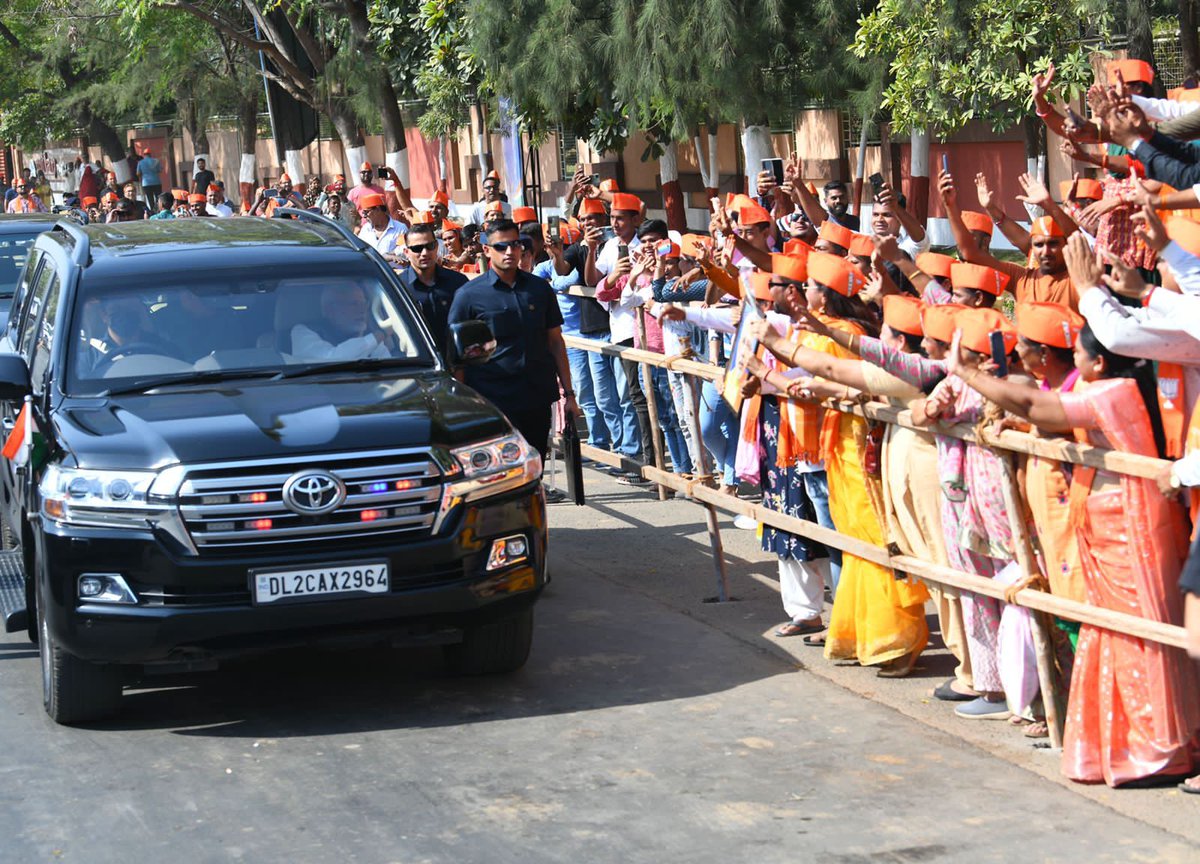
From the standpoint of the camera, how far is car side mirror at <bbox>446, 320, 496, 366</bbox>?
8.44 meters

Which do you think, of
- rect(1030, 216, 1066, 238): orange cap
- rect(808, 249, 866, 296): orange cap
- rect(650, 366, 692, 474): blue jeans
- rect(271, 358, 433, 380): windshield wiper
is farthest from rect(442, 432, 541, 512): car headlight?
rect(650, 366, 692, 474): blue jeans

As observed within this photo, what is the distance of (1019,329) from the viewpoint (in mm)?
6332

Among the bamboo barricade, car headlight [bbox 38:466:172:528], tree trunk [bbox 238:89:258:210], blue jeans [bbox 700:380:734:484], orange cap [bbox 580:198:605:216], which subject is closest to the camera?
the bamboo barricade

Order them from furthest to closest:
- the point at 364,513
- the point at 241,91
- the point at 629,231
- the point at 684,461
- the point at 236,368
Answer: the point at 241,91 < the point at 629,231 < the point at 684,461 < the point at 236,368 < the point at 364,513

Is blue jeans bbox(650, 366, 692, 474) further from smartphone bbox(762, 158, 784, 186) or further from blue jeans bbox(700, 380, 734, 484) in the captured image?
smartphone bbox(762, 158, 784, 186)

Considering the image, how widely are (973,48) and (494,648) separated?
1024cm

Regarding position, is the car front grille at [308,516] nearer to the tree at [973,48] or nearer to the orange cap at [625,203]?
the orange cap at [625,203]

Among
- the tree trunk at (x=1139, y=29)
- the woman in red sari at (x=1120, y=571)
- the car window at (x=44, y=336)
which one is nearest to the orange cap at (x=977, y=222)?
the woman in red sari at (x=1120, y=571)

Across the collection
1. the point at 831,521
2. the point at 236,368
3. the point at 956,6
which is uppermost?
the point at 956,6

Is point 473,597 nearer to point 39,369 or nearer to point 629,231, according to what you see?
point 39,369

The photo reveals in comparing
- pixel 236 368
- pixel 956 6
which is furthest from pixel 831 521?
pixel 956 6

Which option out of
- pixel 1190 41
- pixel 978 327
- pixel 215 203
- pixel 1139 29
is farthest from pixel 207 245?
pixel 215 203

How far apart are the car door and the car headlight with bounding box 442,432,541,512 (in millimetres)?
1868

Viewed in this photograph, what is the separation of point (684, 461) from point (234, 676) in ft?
12.9
